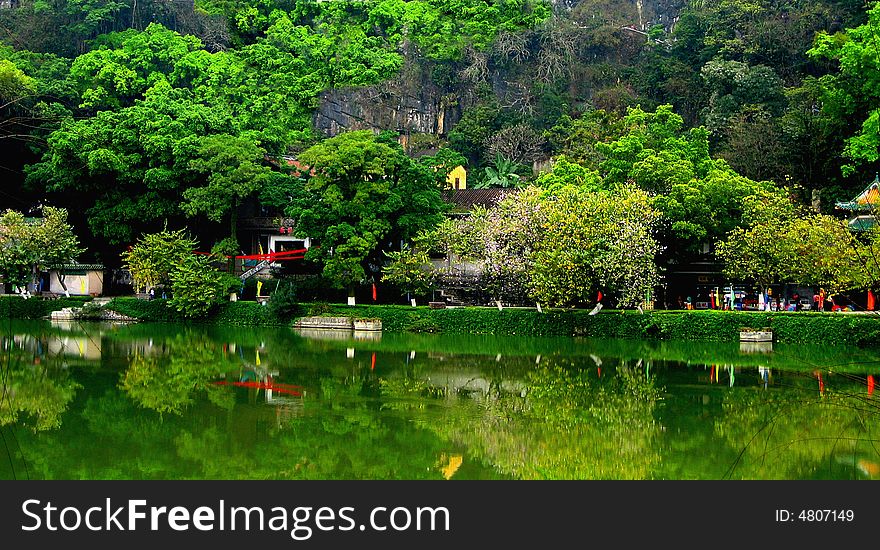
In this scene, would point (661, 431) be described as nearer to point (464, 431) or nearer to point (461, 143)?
point (464, 431)

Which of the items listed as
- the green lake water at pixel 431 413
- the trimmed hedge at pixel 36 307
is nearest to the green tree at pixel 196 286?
the trimmed hedge at pixel 36 307

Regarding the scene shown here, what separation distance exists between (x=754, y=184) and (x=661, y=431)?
2230 cm

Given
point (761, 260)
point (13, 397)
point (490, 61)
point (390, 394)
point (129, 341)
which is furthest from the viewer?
point (490, 61)

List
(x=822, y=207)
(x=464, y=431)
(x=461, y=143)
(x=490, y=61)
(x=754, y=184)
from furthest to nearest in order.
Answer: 1. (x=490, y=61)
2. (x=461, y=143)
3. (x=822, y=207)
4. (x=754, y=184)
5. (x=464, y=431)

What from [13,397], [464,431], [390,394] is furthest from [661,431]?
[13,397]

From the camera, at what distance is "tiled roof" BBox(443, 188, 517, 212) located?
44509mm

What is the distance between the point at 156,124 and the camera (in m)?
40.9

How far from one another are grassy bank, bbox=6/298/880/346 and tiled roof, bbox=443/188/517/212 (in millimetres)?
10493

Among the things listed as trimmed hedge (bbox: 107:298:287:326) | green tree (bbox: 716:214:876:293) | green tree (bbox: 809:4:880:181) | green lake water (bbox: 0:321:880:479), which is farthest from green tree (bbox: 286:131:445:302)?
green tree (bbox: 809:4:880:181)

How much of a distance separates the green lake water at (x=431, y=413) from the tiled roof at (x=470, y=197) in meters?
18.1

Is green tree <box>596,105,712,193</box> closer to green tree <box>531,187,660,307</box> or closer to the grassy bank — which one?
green tree <box>531,187,660,307</box>

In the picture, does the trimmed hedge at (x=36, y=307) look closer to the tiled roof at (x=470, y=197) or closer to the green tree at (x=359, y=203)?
the green tree at (x=359, y=203)

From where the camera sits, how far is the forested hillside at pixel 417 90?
3988cm

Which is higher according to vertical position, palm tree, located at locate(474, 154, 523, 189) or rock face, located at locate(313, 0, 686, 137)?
rock face, located at locate(313, 0, 686, 137)
